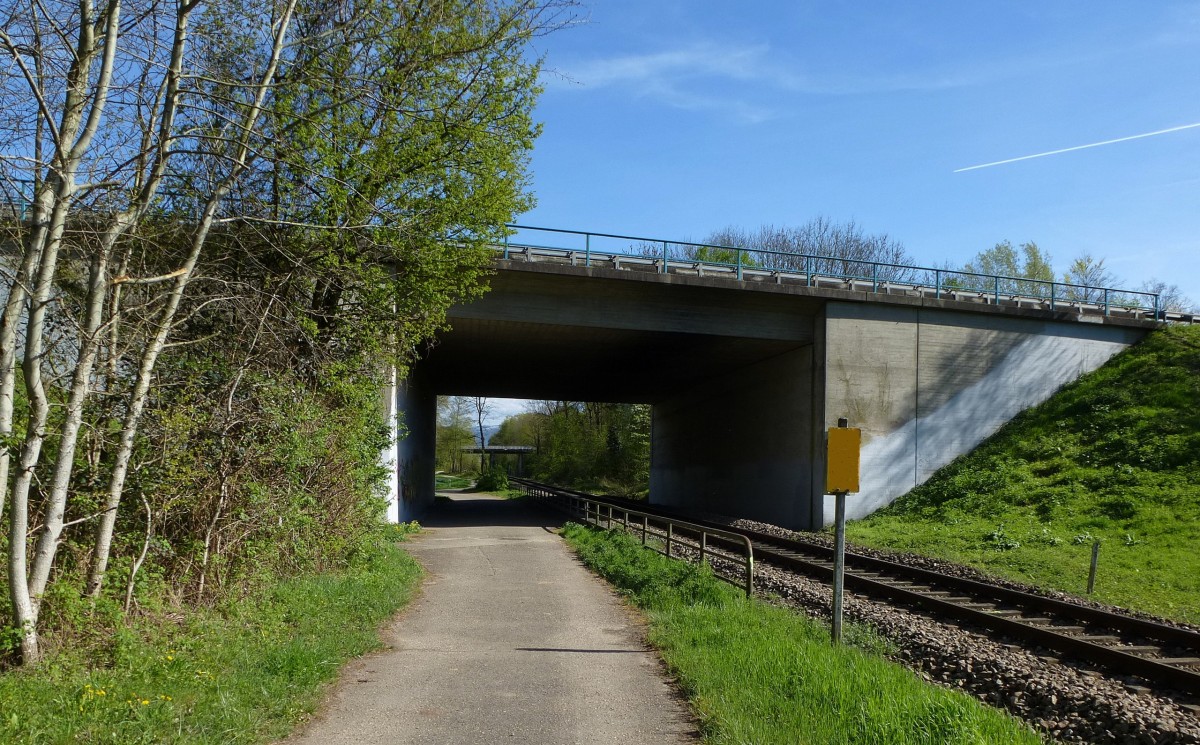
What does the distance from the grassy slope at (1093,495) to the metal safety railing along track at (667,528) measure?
4.75 m

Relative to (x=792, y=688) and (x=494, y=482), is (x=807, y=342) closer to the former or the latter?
(x=792, y=688)

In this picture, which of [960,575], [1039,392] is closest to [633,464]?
[1039,392]

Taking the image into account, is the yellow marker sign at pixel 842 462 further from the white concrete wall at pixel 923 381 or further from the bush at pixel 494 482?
the bush at pixel 494 482

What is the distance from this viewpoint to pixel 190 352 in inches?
357

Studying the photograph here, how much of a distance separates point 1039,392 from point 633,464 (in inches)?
1364

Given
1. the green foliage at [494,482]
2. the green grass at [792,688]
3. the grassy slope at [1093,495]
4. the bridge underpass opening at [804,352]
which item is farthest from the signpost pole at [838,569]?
the green foliage at [494,482]

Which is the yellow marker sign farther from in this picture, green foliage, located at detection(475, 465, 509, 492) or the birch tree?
green foliage, located at detection(475, 465, 509, 492)

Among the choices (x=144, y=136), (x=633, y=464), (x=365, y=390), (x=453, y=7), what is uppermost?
(x=453, y=7)

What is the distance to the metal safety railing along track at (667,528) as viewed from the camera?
11797mm

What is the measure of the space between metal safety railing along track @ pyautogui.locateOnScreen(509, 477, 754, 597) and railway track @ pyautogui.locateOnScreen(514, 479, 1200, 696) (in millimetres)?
2151

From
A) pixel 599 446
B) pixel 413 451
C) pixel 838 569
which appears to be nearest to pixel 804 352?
pixel 413 451

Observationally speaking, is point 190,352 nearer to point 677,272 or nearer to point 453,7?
point 453,7

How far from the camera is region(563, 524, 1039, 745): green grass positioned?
548cm

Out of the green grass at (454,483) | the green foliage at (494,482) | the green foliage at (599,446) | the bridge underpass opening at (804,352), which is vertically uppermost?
the bridge underpass opening at (804,352)
